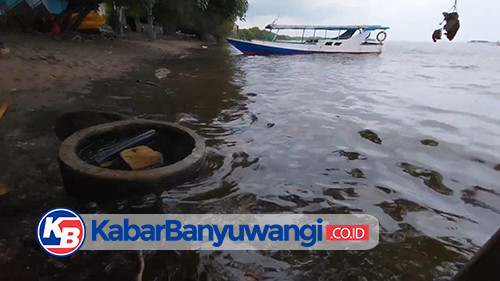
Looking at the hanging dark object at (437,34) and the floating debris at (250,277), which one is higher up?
the hanging dark object at (437,34)

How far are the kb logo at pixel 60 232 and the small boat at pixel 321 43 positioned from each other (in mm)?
24191

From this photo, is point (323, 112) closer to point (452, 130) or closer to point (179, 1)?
point (452, 130)

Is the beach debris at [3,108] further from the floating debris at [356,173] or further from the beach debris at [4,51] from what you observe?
the floating debris at [356,173]

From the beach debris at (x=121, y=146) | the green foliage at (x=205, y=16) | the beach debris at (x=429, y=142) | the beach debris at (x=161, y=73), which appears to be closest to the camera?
the beach debris at (x=121, y=146)

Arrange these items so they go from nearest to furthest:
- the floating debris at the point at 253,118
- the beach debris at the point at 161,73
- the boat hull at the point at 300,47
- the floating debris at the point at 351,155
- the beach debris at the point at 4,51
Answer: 1. the floating debris at the point at 351,155
2. the floating debris at the point at 253,118
3. the beach debris at the point at 4,51
4. the beach debris at the point at 161,73
5. the boat hull at the point at 300,47

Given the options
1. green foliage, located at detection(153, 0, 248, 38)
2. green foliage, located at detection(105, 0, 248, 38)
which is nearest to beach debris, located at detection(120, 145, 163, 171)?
green foliage, located at detection(105, 0, 248, 38)

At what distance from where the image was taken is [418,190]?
13.6 feet

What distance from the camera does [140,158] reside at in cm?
388

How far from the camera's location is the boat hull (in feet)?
85.1

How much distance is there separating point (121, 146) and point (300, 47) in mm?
25481

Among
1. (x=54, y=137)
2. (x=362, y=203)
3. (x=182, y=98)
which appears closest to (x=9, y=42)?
(x=182, y=98)

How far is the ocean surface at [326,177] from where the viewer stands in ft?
9.14

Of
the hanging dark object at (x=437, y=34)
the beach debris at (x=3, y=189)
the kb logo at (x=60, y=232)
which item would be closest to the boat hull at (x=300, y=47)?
the beach debris at (x=3, y=189)

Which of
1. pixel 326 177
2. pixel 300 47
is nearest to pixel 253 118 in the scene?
pixel 326 177
